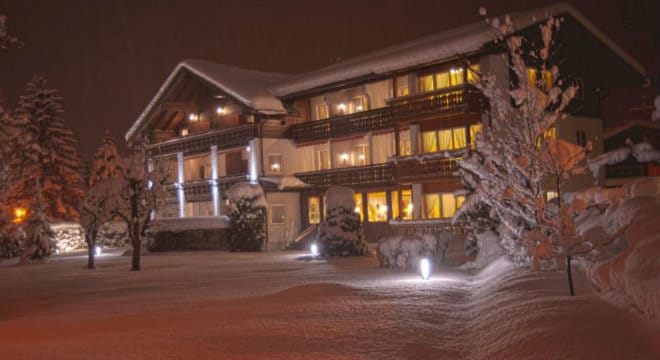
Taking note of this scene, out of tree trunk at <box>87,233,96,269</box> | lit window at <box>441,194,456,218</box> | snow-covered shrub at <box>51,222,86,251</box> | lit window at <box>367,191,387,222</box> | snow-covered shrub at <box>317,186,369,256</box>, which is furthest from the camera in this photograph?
snow-covered shrub at <box>51,222,86,251</box>

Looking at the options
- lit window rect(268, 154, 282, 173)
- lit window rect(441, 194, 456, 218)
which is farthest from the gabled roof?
lit window rect(441, 194, 456, 218)

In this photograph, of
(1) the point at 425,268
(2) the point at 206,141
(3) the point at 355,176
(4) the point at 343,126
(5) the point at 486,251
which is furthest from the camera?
(2) the point at 206,141

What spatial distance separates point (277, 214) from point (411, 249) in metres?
20.7

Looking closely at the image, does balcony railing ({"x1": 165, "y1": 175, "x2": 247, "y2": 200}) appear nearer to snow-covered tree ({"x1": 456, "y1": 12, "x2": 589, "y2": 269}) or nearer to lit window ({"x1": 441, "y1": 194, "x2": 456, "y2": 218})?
lit window ({"x1": 441, "y1": 194, "x2": 456, "y2": 218})

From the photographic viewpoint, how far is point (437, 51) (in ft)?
103

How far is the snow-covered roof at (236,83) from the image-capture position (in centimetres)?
3941

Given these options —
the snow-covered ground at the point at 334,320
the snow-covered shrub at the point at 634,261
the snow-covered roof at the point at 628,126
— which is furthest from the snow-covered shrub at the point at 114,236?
the snow-covered shrub at the point at 634,261

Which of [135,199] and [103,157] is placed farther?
[103,157]

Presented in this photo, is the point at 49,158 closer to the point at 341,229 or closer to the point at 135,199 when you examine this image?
the point at 135,199

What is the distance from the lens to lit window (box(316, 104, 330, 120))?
40531mm

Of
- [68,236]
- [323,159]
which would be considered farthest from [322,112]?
[68,236]

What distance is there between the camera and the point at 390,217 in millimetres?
35938

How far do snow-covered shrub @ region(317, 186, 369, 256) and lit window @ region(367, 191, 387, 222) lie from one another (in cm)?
947

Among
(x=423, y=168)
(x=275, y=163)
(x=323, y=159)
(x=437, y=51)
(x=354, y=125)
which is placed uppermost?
(x=437, y=51)
